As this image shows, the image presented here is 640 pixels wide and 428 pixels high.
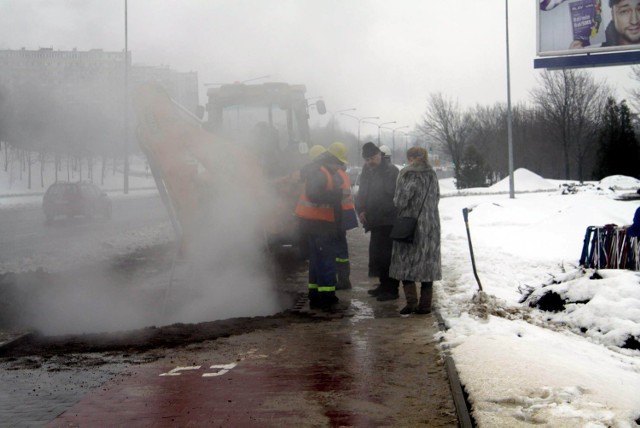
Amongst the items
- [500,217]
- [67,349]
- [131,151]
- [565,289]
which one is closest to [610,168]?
[500,217]

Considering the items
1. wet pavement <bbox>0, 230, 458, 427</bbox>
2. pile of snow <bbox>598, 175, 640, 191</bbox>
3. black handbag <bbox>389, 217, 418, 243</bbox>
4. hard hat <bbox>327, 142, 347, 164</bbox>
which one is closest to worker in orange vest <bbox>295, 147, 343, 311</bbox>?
hard hat <bbox>327, 142, 347, 164</bbox>

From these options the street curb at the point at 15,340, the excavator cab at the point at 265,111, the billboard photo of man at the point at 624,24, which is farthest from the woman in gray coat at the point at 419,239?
the billboard photo of man at the point at 624,24

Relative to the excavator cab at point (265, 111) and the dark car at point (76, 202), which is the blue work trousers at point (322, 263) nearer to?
the excavator cab at point (265, 111)

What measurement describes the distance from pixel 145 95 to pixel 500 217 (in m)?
15.4

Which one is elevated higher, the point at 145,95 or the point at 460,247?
the point at 145,95

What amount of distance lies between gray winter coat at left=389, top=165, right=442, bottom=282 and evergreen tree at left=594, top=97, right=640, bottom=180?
31.5m

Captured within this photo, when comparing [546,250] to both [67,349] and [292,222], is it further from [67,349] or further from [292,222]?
[67,349]

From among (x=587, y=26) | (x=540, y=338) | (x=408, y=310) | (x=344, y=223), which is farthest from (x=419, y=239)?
(x=587, y=26)

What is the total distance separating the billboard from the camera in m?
21.0

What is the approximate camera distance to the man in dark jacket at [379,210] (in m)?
9.41

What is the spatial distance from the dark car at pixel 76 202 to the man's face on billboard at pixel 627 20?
1772 cm

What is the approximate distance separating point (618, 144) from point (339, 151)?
32319 mm

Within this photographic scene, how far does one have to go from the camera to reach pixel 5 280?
1155 centimetres

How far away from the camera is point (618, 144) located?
38.0 m
